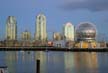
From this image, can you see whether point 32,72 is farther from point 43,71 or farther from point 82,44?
point 82,44

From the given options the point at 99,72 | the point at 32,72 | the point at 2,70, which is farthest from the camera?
the point at 99,72

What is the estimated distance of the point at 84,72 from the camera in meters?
61.7

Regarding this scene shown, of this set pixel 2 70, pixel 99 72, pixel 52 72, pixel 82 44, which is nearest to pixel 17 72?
pixel 52 72

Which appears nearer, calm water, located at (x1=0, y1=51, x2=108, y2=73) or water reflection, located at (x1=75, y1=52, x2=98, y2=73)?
calm water, located at (x1=0, y1=51, x2=108, y2=73)

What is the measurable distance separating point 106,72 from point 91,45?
455 ft

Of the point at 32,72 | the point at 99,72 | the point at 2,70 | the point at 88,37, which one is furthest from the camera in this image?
the point at 88,37

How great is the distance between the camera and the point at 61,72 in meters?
60.7

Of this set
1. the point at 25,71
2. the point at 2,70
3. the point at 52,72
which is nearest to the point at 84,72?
the point at 52,72

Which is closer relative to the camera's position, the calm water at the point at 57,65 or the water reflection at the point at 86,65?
the calm water at the point at 57,65

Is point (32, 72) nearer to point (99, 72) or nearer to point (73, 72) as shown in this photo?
point (73, 72)

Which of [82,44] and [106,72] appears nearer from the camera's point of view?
[106,72]

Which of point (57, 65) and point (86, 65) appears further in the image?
point (86, 65)

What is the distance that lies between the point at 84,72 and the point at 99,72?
8.12 ft

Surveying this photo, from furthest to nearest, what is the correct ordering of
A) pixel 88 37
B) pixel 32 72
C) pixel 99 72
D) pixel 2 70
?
pixel 88 37
pixel 99 72
pixel 32 72
pixel 2 70
